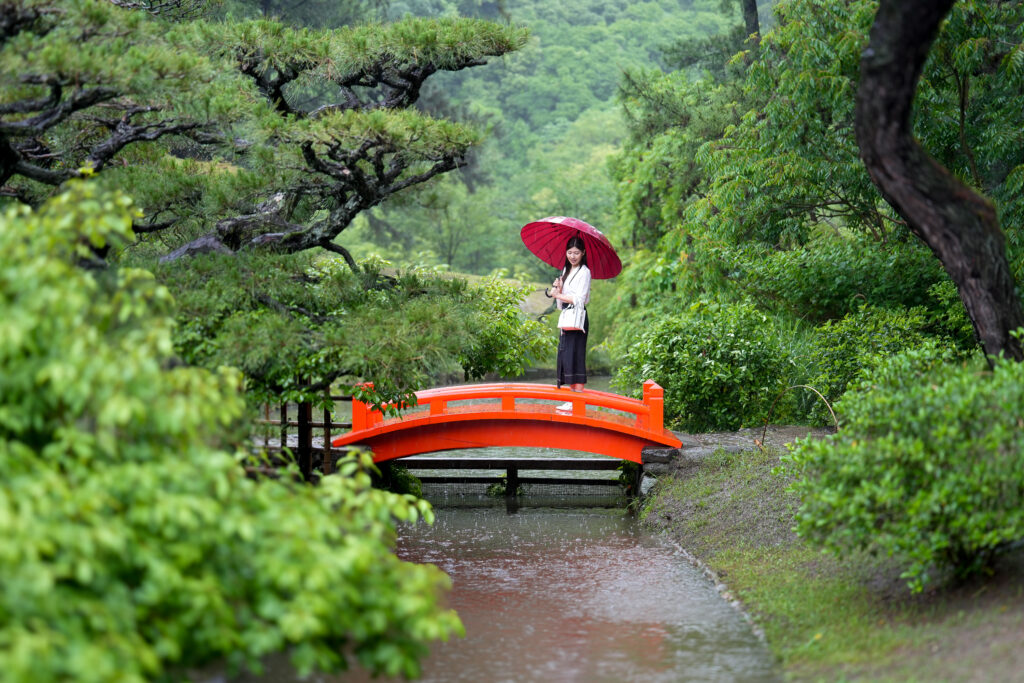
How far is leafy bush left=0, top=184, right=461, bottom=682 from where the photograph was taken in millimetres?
3645

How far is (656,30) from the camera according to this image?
54.5 meters

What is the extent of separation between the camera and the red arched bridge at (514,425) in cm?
1183

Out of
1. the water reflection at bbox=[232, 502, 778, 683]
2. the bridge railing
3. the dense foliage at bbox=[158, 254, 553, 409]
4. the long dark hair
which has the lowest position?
the water reflection at bbox=[232, 502, 778, 683]

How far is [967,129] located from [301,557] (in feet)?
35.2

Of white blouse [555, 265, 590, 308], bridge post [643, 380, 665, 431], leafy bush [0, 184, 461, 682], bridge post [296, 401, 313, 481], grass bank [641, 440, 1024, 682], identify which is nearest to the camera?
leafy bush [0, 184, 461, 682]

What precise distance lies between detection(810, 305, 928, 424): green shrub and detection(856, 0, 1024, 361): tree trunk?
4.47 metres

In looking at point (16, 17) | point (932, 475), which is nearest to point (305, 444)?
point (16, 17)

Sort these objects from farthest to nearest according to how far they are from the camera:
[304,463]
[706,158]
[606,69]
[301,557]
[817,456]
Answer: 1. [606,69]
2. [706,158]
3. [304,463]
4. [817,456]
5. [301,557]

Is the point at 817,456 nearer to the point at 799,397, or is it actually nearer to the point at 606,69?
the point at 799,397

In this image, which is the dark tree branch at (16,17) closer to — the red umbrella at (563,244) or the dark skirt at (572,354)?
the red umbrella at (563,244)

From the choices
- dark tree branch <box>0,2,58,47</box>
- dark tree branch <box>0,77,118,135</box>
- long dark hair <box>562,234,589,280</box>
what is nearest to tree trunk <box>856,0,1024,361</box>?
long dark hair <box>562,234,589,280</box>

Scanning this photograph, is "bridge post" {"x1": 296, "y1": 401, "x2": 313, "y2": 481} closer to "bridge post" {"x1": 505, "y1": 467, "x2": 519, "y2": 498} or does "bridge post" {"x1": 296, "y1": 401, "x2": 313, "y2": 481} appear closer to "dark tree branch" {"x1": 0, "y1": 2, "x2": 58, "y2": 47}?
"bridge post" {"x1": 505, "y1": 467, "x2": 519, "y2": 498}

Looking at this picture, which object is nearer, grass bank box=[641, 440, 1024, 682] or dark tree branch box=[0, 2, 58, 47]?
grass bank box=[641, 440, 1024, 682]

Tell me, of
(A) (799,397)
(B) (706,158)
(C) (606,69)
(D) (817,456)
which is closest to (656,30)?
(C) (606,69)
